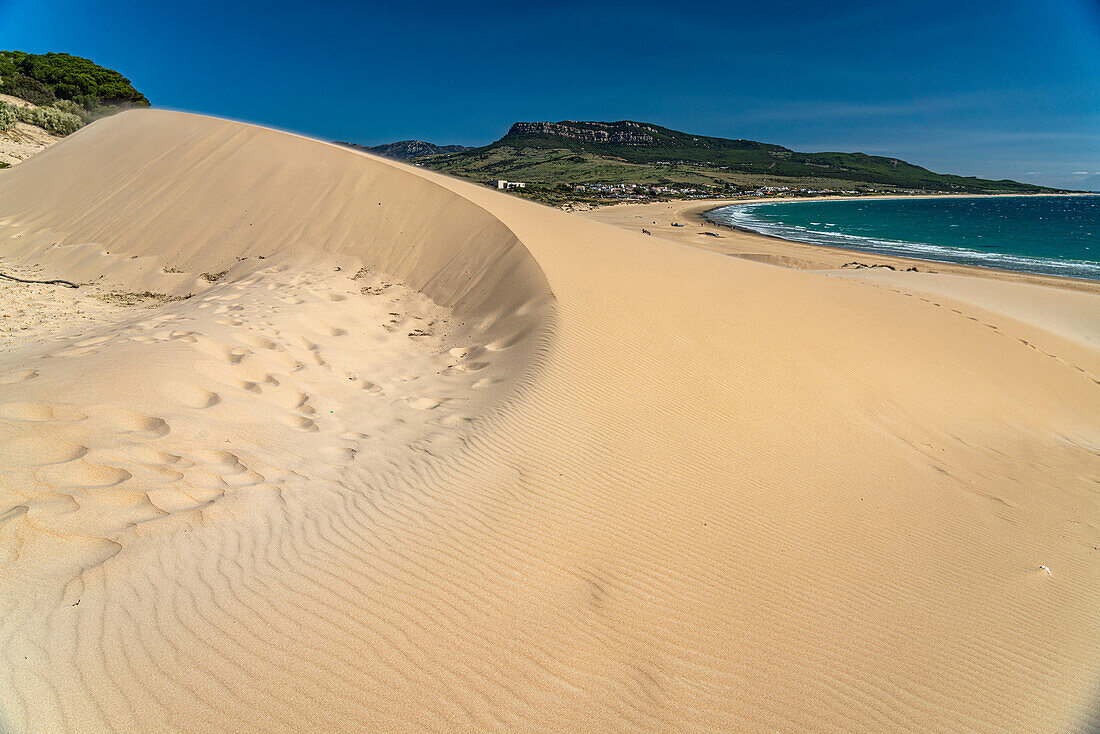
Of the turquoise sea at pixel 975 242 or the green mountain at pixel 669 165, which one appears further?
the green mountain at pixel 669 165

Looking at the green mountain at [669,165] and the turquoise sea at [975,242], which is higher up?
the green mountain at [669,165]

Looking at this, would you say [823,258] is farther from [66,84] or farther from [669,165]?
[669,165]

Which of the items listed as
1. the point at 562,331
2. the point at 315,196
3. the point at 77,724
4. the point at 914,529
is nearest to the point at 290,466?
the point at 77,724

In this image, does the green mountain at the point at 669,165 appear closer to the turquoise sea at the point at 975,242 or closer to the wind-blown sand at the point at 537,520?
the turquoise sea at the point at 975,242

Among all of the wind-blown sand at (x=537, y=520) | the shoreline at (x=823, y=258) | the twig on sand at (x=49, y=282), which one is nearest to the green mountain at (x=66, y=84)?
the twig on sand at (x=49, y=282)

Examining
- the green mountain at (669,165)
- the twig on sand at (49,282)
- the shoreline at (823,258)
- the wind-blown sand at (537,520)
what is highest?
the green mountain at (669,165)

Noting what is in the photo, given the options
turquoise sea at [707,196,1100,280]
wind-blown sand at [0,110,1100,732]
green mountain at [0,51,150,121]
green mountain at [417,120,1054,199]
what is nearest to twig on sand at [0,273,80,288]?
wind-blown sand at [0,110,1100,732]

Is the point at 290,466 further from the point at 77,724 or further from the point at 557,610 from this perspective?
the point at 557,610
